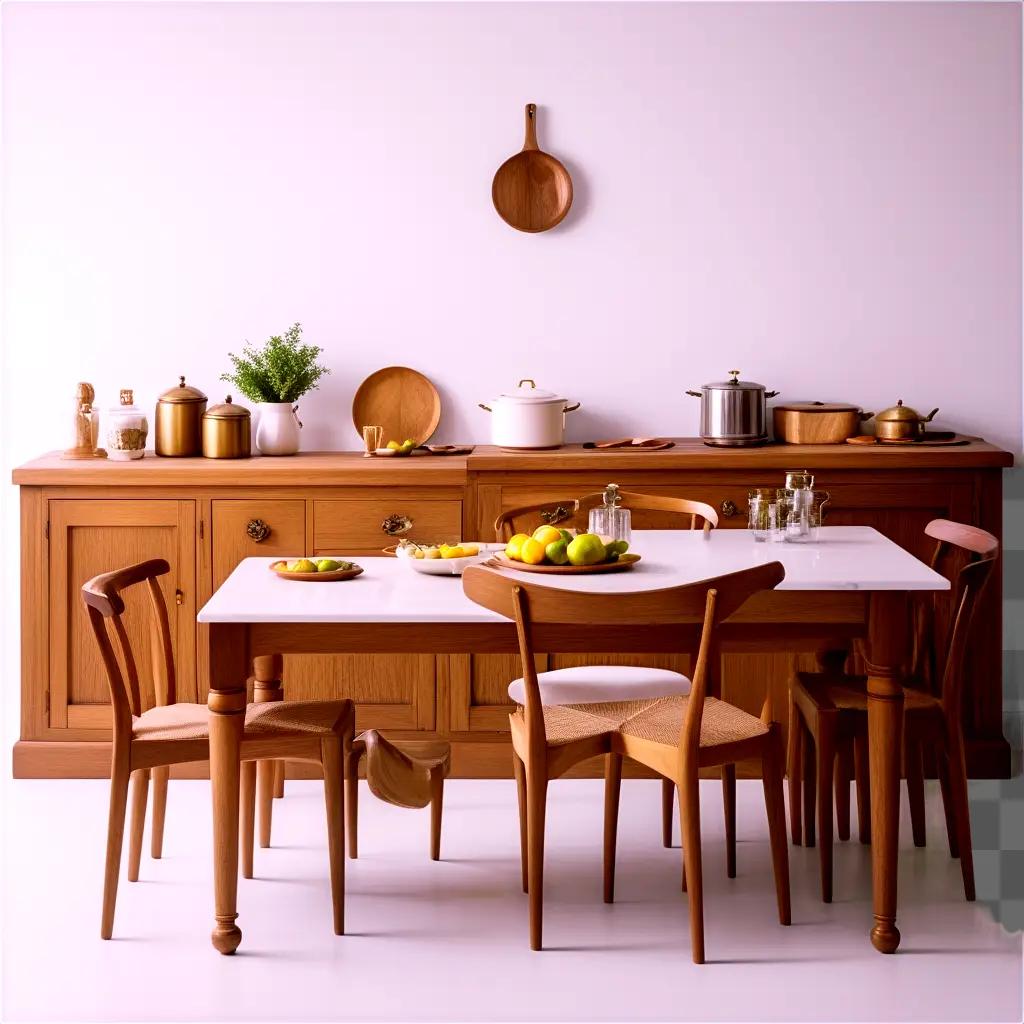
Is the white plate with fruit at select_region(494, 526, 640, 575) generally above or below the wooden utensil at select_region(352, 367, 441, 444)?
below

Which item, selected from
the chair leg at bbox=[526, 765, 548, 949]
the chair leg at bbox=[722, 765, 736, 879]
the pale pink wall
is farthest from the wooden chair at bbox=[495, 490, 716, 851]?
the pale pink wall

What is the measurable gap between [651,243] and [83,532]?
6.57 feet

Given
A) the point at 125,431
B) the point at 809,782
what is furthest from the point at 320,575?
the point at 125,431

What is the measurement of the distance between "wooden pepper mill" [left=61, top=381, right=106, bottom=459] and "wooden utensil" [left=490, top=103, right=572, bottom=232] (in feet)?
4.68

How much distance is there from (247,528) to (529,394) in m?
0.97

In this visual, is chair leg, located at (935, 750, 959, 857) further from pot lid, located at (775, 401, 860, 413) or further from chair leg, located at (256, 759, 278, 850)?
chair leg, located at (256, 759, 278, 850)

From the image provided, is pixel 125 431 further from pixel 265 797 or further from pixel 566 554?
pixel 566 554

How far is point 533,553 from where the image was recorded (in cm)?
307

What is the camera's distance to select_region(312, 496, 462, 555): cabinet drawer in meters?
4.05

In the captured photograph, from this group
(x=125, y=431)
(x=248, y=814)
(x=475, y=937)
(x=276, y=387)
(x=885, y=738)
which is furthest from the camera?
(x=276, y=387)

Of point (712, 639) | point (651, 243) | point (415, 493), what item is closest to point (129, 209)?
point (415, 493)

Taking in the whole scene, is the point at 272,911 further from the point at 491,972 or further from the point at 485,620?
the point at 485,620

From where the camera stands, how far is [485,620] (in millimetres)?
2750

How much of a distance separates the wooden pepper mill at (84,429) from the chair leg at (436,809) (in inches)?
64.9
